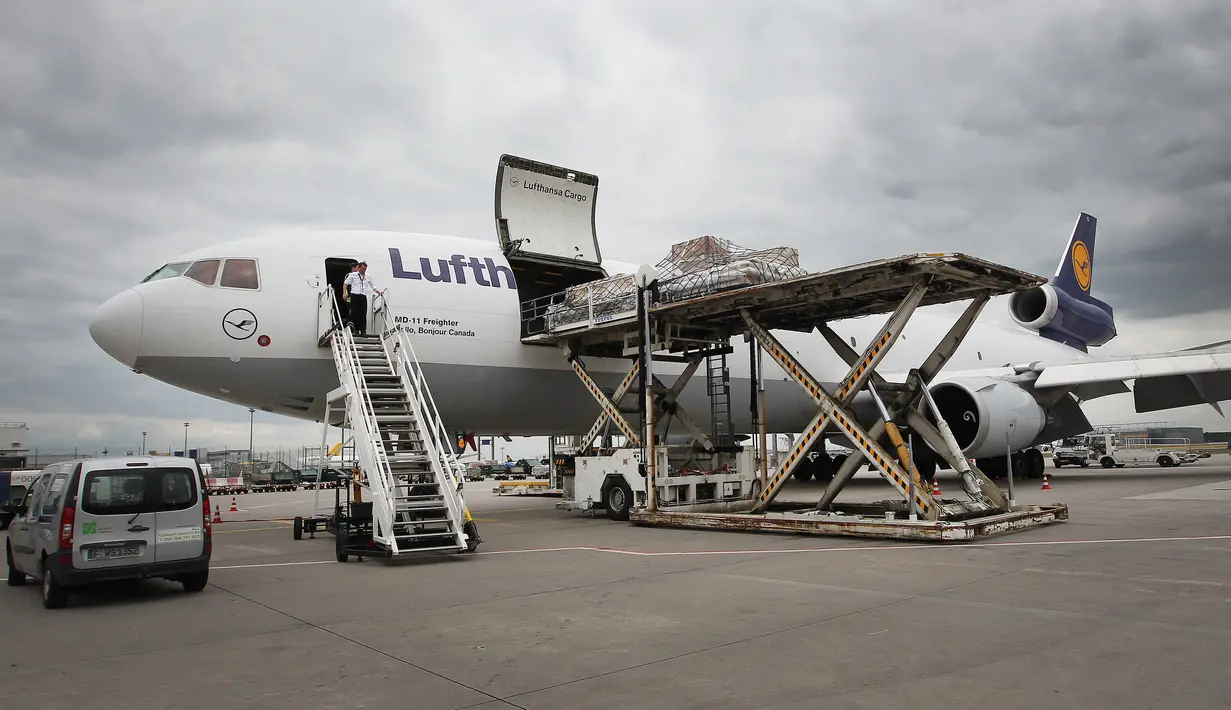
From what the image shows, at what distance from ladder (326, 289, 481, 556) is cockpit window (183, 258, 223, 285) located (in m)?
1.96

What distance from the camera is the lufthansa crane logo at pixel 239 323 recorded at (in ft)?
38.3

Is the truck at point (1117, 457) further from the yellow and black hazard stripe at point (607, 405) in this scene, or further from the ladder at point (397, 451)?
the ladder at point (397, 451)

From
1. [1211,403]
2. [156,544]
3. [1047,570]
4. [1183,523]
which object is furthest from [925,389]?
[1211,403]

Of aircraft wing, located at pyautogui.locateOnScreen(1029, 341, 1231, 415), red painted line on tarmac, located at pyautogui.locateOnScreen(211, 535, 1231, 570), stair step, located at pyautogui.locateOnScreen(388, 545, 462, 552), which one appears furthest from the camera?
aircraft wing, located at pyautogui.locateOnScreen(1029, 341, 1231, 415)

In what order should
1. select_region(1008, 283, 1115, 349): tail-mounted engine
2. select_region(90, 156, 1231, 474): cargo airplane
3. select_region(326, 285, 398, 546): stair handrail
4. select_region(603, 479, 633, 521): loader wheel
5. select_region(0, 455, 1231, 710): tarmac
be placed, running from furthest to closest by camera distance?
1. select_region(1008, 283, 1115, 349): tail-mounted engine
2. select_region(603, 479, 633, 521): loader wheel
3. select_region(90, 156, 1231, 474): cargo airplane
4. select_region(326, 285, 398, 546): stair handrail
5. select_region(0, 455, 1231, 710): tarmac

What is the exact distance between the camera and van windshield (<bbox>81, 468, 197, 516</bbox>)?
6891 mm

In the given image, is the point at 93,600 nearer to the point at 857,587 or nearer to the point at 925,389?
the point at 857,587

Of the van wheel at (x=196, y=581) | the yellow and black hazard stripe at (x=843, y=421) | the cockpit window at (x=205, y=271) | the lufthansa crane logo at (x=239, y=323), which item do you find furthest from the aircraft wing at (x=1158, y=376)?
the van wheel at (x=196, y=581)

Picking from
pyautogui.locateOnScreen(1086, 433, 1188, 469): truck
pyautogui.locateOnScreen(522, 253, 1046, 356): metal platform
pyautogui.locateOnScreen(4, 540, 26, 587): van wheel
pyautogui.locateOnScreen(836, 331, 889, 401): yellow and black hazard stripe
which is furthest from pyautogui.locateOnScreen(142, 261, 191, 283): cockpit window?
pyautogui.locateOnScreen(1086, 433, 1188, 469): truck

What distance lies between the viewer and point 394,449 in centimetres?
1068

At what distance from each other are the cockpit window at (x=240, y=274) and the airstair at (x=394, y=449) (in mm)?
1155

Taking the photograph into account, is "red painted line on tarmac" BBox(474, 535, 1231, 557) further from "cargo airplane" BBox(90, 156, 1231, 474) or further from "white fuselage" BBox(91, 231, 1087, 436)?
"cargo airplane" BBox(90, 156, 1231, 474)

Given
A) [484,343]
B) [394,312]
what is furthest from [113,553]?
[484,343]

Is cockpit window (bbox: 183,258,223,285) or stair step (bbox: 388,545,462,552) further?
cockpit window (bbox: 183,258,223,285)
